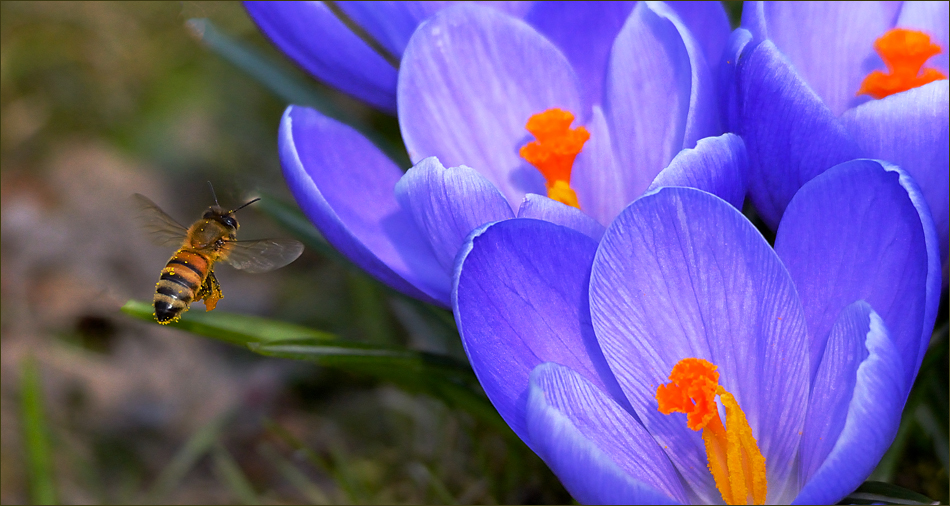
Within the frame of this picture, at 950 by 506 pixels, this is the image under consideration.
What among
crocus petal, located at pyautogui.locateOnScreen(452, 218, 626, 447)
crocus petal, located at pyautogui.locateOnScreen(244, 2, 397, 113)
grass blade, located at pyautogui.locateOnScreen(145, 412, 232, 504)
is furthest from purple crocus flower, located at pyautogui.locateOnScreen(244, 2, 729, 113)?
grass blade, located at pyautogui.locateOnScreen(145, 412, 232, 504)

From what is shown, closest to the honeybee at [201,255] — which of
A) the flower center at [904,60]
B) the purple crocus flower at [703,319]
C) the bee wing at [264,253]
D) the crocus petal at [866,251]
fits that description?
the bee wing at [264,253]

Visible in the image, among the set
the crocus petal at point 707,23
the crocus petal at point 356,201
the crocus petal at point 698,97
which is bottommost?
the crocus petal at point 356,201

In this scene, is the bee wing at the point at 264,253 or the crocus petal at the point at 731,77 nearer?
the crocus petal at the point at 731,77

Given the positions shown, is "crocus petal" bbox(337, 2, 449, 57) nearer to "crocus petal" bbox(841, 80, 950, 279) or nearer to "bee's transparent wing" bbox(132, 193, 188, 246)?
"bee's transparent wing" bbox(132, 193, 188, 246)

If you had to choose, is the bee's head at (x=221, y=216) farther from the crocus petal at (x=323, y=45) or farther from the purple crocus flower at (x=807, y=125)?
the purple crocus flower at (x=807, y=125)

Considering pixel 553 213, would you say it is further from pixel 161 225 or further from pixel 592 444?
pixel 161 225

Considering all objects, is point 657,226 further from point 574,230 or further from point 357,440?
point 357,440

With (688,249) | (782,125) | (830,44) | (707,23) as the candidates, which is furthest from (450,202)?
(830,44)

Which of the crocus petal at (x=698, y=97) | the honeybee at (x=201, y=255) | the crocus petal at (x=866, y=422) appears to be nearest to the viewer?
the crocus petal at (x=866, y=422)
